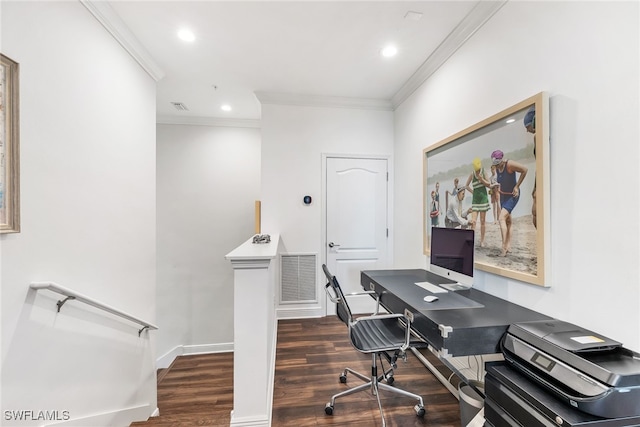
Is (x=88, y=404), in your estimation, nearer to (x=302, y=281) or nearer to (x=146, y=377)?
(x=146, y=377)

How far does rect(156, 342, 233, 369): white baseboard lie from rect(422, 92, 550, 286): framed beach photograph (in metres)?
4.04

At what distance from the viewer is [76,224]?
1.77 metres

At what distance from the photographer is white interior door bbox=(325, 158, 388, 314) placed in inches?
139

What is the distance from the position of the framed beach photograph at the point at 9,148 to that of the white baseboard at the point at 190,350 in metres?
Answer: 3.49

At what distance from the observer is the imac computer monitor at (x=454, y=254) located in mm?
→ 1763

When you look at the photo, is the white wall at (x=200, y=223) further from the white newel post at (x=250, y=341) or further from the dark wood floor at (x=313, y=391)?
the white newel post at (x=250, y=341)

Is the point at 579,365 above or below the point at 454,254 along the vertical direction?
below

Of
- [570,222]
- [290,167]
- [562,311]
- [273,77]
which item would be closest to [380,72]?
[273,77]

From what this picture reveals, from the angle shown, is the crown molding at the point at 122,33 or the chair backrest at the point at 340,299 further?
the crown molding at the point at 122,33

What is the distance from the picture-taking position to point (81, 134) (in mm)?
1806

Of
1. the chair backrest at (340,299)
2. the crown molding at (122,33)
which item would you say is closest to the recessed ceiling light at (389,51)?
the chair backrest at (340,299)

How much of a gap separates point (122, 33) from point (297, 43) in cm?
145

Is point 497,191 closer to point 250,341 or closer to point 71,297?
point 250,341

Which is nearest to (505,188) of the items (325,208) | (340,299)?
(340,299)
